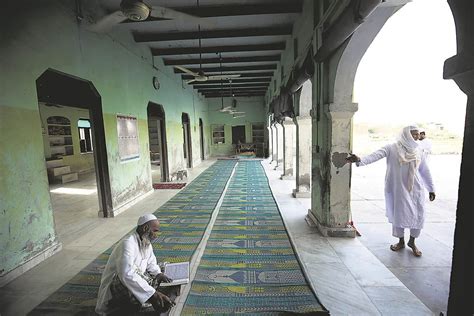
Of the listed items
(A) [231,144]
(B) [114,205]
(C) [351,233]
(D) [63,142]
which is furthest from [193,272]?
(A) [231,144]

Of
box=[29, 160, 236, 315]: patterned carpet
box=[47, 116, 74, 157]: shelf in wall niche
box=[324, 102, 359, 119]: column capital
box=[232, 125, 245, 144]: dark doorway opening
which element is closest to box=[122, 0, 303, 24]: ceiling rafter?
box=[324, 102, 359, 119]: column capital

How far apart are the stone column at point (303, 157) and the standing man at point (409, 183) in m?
2.70

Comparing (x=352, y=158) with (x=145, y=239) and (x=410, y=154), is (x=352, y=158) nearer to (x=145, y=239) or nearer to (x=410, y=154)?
(x=410, y=154)

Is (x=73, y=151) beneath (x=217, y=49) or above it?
beneath

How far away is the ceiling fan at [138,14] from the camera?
2.83 meters

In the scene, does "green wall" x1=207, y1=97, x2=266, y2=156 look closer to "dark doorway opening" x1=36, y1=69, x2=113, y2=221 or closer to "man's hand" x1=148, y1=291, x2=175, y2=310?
"dark doorway opening" x1=36, y1=69, x2=113, y2=221

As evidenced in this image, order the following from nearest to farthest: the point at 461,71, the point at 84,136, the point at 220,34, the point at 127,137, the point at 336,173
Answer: the point at 461,71, the point at 336,173, the point at 127,137, the point at 220,34, the point at 84,136

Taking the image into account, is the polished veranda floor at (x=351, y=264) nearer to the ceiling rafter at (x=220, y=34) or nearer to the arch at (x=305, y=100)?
the arch at (x=305, y=100)

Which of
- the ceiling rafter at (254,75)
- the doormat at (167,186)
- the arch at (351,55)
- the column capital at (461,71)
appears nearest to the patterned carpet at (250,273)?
the column capital at (461,71)

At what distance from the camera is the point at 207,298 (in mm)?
2457

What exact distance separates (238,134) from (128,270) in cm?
1602

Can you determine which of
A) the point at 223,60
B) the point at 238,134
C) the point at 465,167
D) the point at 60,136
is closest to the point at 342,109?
the point at 465,167

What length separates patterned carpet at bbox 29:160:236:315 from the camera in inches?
96.7

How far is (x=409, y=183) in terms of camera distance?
3.15 meters
